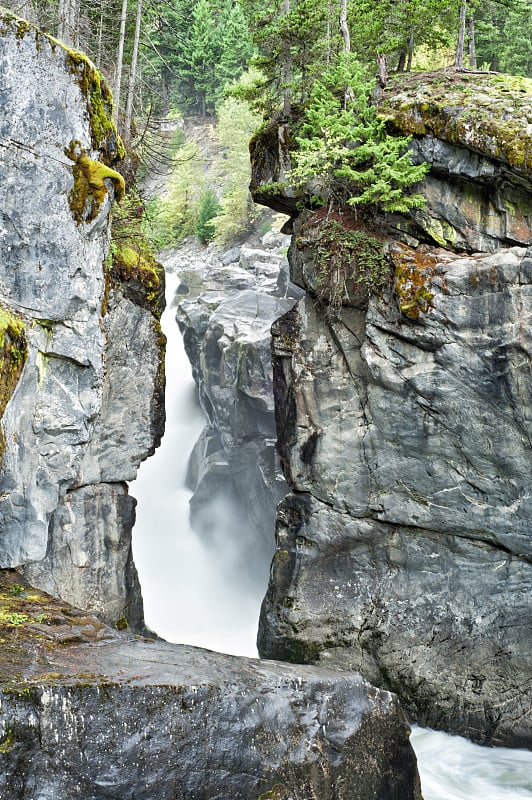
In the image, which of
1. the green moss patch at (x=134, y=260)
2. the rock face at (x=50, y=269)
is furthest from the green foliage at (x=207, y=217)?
the rock face at (x=50, y=269)

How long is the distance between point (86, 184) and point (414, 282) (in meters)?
6.22

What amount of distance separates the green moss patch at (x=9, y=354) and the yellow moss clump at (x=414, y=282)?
23.2 feet

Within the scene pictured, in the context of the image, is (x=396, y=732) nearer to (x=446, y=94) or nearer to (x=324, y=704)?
(x=324, y=704)

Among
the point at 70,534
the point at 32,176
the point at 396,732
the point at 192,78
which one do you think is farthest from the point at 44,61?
the point at 192,78

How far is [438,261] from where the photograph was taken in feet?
43.9

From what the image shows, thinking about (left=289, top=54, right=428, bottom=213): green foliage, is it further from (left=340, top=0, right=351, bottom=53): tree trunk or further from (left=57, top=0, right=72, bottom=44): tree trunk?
(left=57, top=0, right=72, bottom=44): tree trunk

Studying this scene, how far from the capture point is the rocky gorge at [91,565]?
271 inches

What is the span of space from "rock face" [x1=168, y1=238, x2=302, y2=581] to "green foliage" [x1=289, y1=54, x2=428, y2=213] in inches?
355

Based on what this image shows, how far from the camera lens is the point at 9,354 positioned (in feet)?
30.0

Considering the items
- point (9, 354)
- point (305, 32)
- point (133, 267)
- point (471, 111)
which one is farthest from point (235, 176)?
point (9, 354)

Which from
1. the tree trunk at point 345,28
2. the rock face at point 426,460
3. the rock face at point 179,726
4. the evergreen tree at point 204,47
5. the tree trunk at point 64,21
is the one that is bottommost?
the rock face at point 179,726

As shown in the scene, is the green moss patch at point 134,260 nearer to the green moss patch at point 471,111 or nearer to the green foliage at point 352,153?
the green foliage at point 352,153

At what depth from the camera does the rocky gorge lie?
6.88m

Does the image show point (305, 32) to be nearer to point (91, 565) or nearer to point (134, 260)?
point (134, 260)
